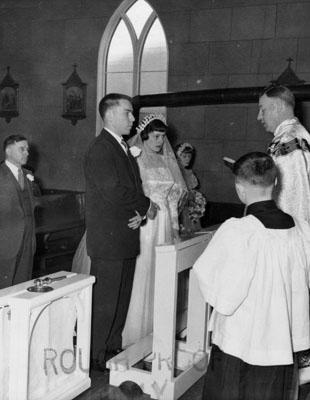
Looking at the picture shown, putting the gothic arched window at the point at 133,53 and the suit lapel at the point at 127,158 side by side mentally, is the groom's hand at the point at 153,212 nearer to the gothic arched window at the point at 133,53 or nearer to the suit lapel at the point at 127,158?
the suit lapel at the point at 127,158

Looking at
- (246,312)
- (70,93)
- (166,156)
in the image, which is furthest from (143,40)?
(246,312)

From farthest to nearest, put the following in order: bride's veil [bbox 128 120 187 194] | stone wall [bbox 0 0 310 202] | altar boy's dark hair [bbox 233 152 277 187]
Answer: stone wall [bbox 0 0 310 202] < bride's veil [bbox 128 120 187 194] < altar boy's dark hair [bbox 233 152 277 187]

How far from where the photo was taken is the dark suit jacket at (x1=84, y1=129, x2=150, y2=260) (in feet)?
11.0

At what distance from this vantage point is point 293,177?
322cm

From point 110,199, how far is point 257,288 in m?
1.34

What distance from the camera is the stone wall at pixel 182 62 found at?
727 centimetres

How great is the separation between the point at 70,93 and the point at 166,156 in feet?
15.2

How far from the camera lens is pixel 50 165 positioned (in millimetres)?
8867

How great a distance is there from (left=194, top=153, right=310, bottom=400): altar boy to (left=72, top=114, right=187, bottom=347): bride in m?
1.75

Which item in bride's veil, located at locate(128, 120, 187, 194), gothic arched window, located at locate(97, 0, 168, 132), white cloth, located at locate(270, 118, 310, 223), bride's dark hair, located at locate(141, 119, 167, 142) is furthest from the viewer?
gothic arched window, located at locate(97, 0, 168, 132)

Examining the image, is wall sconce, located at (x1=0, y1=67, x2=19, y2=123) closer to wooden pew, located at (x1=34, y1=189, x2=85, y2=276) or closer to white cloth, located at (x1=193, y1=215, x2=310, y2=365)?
wooden pew, located at (x1=34, y1=189, x2=85, y2=276)

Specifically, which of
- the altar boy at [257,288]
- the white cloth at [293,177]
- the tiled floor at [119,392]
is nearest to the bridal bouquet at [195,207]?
the white cloth at [293,177]

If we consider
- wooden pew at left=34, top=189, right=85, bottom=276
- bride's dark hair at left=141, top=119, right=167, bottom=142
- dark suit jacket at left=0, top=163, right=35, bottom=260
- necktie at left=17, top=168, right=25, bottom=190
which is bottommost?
wooden pew at left=34, top=189, right=85, bottom=276

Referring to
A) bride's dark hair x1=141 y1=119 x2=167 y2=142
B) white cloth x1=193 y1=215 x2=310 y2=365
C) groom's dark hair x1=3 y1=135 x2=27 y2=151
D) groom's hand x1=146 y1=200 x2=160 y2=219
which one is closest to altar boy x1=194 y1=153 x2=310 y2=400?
white cloth x1=193 y1=215 x2=310 y2=365
